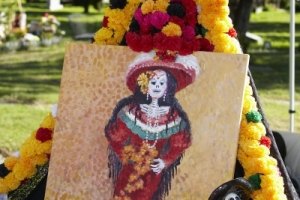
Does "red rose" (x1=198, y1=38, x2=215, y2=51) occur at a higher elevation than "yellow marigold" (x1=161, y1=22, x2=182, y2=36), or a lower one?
lower

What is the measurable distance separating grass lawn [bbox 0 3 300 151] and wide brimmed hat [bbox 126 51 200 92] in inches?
146

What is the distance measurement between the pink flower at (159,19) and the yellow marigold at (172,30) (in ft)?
0.13

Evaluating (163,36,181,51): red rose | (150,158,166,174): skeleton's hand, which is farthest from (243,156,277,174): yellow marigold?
(163,36,181,51): red rose

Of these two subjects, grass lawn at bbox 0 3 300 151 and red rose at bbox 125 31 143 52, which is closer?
red rose at bbox 125 31 143 52

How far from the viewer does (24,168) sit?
3.79 metres

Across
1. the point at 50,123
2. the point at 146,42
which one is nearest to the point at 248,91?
the point at 146,42

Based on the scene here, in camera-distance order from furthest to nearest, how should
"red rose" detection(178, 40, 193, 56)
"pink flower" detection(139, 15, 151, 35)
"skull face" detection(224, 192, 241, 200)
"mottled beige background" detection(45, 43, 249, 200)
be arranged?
"pink flower" detection(139, 15, 151, 35) < "red rose" detection(178, 40, 193, 56) < "mottled beige background" detection(45, 43, 249, 200) < "skull face" detection(224, 192, 241, 200)

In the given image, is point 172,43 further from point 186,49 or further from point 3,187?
point 3,187

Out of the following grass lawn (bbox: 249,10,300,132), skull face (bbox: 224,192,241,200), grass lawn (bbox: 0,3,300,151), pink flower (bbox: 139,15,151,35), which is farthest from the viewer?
grass lawn (bbox: 249,10,300,132)

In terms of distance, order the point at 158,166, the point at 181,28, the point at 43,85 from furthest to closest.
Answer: the point at 43,85 < the point at 181,28 < the point at 158,166

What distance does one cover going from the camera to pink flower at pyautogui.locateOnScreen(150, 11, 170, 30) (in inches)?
137

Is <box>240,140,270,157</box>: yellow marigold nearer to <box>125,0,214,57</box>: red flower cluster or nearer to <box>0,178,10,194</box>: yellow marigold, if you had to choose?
<box>125,0,214,57</box>: red flower cluster

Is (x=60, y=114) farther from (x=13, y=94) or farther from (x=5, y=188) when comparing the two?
(x=13, y=94)

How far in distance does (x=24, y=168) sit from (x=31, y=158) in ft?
0.25
